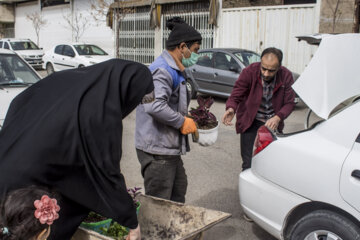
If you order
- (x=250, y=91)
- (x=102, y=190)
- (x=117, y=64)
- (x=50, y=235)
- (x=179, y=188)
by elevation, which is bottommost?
(x=179, y=188)

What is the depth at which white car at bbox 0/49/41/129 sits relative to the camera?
6.10 meters

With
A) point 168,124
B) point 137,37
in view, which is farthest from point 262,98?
point 137,37

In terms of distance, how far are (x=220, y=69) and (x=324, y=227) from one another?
8.87m

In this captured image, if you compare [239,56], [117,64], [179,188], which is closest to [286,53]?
[239,56]

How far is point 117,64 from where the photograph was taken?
224 centimetres

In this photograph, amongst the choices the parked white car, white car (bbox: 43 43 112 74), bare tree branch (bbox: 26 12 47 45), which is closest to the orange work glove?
white car (bbox: 43 43 112 74)

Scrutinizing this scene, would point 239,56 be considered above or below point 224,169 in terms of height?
above

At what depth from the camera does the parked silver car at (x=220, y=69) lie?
11070 mm

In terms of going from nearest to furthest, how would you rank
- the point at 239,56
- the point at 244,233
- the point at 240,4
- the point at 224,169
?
the point at 244,233 → the point at 224,169 → the point at 239,56 → the point at 240,4

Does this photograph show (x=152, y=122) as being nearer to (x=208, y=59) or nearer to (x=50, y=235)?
(x=50, y=235)

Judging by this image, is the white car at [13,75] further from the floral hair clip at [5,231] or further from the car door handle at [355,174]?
the car door handle at [355,174]

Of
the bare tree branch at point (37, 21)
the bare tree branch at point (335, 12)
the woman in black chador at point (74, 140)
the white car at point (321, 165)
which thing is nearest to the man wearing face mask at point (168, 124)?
the white car at point (321, 165)

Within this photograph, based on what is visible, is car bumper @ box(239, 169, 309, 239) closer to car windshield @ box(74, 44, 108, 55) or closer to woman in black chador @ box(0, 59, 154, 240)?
woman in black chador @ box(0, 59, 154, 240)

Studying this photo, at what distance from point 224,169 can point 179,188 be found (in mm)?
2508
